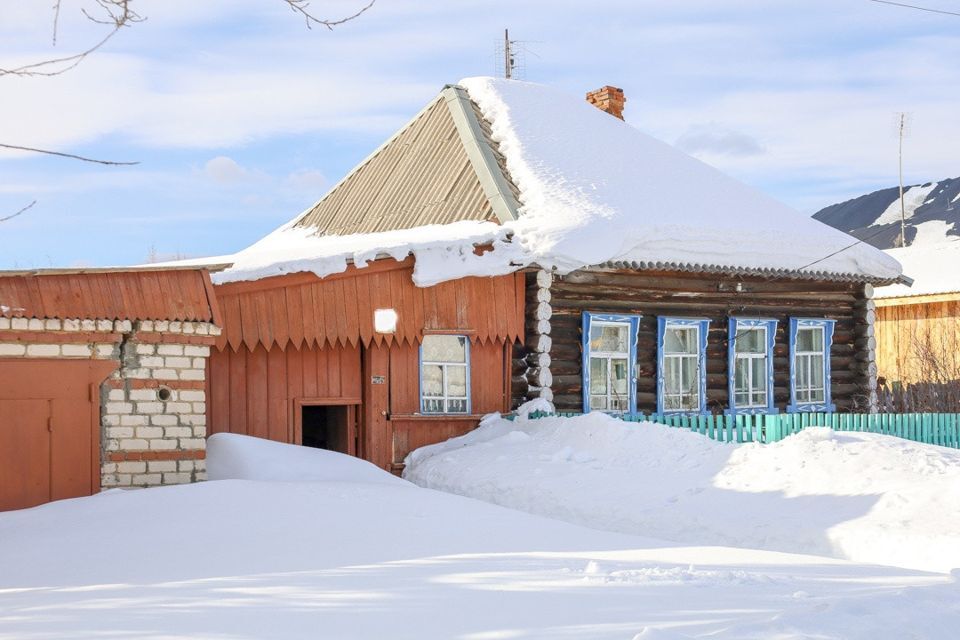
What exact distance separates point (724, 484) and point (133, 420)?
680 centimetres

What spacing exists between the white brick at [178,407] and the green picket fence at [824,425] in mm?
5501

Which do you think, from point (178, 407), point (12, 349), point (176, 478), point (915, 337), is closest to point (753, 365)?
point (915, 337)

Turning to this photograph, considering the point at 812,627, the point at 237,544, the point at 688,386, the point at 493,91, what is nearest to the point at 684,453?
the point at 688,386

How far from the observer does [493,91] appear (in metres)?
20.7

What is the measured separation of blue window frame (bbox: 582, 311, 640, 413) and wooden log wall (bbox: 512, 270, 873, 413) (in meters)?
0.14

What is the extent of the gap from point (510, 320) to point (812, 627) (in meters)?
10.3

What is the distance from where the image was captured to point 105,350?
454 inches

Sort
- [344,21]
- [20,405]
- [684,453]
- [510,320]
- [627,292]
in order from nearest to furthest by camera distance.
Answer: [344,21] → [20,405] → [684,453] → [510,320] → [627,292]

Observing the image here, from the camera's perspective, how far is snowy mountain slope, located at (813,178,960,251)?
6047 cm

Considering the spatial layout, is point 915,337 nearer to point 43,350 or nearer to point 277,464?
point 277,464

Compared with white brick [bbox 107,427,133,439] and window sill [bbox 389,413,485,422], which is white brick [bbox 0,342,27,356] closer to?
white brick [bbox 107,427,133,439]

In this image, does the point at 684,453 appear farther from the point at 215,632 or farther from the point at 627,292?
the point at 215,632

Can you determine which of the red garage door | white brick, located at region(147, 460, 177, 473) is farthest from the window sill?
the red garage door

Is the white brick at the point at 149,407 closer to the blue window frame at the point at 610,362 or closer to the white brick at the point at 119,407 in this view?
the white brick at the point at 119,407
